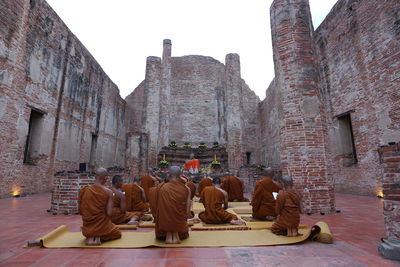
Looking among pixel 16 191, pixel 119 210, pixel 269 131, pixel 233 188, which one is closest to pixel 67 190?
pixel 119 210

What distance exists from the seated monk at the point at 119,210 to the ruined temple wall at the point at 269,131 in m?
13.8

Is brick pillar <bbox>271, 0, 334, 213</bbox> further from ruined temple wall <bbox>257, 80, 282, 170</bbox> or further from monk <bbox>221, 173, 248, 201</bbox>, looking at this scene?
ruined temple wall <bbox>257, 80, 282, 170</bbox>

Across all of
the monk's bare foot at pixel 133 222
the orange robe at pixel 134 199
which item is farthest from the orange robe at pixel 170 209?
the orange robe at pixel 134 199

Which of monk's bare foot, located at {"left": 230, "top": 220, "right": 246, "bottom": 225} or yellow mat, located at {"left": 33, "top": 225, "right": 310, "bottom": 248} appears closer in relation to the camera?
yellow mat, located at {"left": 33, "top": 225, "right": 310, "bottom": 248}

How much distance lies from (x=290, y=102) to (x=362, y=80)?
A: 542 centimetres

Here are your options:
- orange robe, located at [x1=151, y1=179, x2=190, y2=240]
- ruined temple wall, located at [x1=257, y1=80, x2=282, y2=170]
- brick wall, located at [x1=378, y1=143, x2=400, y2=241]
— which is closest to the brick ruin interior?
brick wall, located at [x1=378, y1=143, x2=400, y2=241]

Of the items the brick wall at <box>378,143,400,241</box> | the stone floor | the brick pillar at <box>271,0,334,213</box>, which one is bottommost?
the stone floor

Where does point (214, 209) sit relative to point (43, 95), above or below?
below

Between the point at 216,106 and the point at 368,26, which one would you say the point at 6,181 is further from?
the point at 216,106

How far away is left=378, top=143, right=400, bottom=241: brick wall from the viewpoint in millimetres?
2824

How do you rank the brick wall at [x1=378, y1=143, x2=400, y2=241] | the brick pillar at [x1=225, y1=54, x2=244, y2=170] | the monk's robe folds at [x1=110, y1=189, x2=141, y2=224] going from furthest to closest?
the brick pillar at [x1=225, y1=54, x2=244, y2=170], the monk's robe folds at [x1=110, y1=189, x2=141, y2=224], the brick wall at [x1=378, y1=143, x2=400, y2=241]

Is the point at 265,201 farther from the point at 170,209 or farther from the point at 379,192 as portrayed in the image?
the point at 379,192

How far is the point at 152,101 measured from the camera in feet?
62.1

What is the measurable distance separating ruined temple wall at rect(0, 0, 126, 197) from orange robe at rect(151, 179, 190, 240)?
809 centimetres
